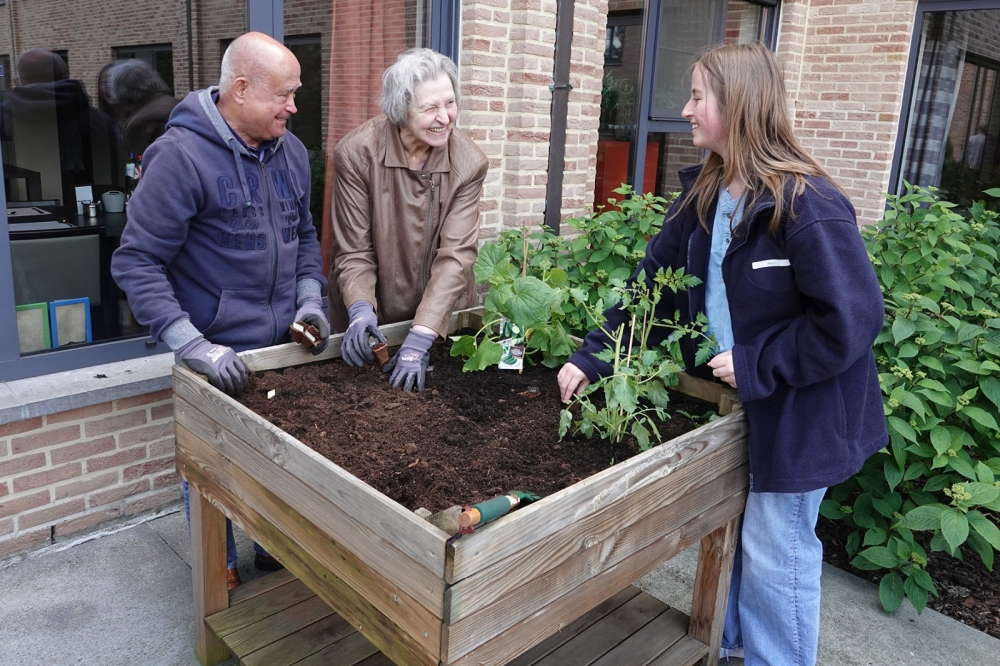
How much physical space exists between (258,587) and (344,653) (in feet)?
1.51

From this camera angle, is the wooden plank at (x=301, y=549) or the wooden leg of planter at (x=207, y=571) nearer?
the wooden plank at (x=301, y=549)

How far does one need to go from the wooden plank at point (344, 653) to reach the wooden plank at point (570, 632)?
1.45ft

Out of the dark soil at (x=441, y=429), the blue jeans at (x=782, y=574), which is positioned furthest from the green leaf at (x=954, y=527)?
the dark soil at (x=441, y=429)

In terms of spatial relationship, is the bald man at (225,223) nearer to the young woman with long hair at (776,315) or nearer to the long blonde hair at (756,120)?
the young woman with long hair at (776,315)

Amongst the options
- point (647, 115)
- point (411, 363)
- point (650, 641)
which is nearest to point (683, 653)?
point (650, 641)

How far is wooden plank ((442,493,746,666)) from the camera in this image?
154 centimetres

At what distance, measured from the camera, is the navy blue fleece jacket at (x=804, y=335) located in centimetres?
194

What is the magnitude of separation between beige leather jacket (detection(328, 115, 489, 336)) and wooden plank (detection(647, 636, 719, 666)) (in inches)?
49.4

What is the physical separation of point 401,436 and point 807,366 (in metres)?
1.06

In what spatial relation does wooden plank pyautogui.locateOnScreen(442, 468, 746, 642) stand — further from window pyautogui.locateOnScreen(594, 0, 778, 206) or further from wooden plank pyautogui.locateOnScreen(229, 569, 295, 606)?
window pyautogui.locateOnScreen(594, 0, 778, 206)

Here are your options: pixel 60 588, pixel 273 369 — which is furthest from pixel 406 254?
pixel 60 588

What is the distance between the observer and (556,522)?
5.41 ft

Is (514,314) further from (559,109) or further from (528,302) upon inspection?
(559,109)

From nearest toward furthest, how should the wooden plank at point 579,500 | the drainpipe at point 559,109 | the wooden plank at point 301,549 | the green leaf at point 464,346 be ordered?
the wooden plank at point 579,500 < the wooden plank at point 301,549 < the green leaf at point 464,346 < the drainpipe at point 559,109
